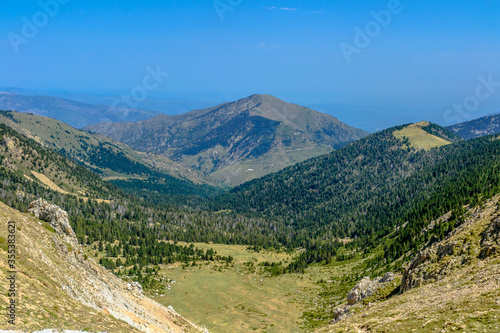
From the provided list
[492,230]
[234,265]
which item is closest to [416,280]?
[492,230]

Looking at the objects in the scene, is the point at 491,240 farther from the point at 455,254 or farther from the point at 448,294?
the point at 448,294

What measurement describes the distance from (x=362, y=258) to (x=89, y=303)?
16095cm

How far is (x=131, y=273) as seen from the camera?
152125mm

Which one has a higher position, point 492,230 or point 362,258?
point 492,230

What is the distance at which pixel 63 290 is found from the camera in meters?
47.8

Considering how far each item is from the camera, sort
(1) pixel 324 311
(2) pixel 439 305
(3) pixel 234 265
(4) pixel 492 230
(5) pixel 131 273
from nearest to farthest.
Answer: (2) pixel 439 305, (4) pixel 492 230, (1) pixel 324 311, (5) pixel 131 273, (3) pixel 234 265

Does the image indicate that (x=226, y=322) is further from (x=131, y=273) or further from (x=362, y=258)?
(x=362, y=258)

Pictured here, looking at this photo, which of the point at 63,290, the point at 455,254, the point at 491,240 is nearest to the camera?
the point at 63,290

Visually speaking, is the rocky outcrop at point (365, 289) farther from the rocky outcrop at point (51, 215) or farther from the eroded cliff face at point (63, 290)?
the rocky outcrop at point (51, 215)

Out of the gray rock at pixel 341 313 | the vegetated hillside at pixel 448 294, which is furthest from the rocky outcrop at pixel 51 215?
the gray rock at pixel 341 313

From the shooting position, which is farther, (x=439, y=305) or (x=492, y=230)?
(x=492, y=230)

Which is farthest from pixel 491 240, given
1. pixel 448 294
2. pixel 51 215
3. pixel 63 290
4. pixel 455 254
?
pixel 51 215

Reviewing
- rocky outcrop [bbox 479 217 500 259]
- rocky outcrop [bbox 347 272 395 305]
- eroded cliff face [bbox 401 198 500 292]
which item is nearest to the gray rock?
rocky outcrop [bbox 347 272 395 305]

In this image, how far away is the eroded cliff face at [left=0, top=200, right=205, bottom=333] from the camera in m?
38.0
